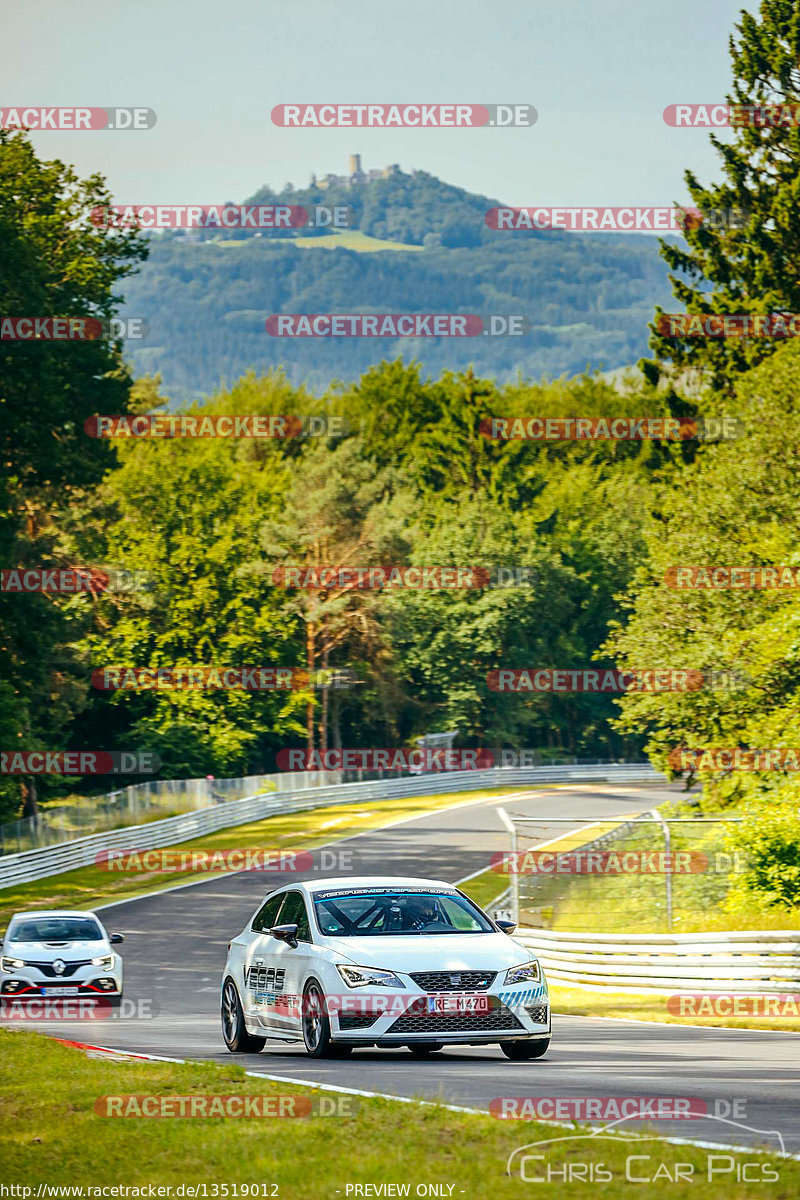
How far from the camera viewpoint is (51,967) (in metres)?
22.5

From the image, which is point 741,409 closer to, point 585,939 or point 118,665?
point 585,939

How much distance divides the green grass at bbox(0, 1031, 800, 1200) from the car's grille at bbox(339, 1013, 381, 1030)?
5.11ft

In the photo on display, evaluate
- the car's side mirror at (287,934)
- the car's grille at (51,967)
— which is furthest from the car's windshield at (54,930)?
the car's side mirror at (287,934)

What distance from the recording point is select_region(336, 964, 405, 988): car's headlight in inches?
486

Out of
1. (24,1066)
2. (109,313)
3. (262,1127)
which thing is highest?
(109,313)

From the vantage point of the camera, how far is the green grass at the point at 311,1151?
7.65 meters

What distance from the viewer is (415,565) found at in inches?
3307

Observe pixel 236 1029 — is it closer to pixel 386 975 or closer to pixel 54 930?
pixel 386 975

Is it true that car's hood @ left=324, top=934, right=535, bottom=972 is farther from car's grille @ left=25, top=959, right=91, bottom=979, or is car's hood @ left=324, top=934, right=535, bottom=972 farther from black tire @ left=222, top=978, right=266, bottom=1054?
car's grille @ left=25, top=959, right=91, bottom=979

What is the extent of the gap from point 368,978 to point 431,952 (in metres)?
0.55

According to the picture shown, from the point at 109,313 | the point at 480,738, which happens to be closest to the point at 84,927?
the point at 109,313

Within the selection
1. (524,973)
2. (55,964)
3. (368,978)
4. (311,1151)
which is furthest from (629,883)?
(311,1151)

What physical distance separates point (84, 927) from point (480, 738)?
60945 millimetres

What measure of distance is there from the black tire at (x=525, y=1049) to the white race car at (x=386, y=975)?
1 centimetres
